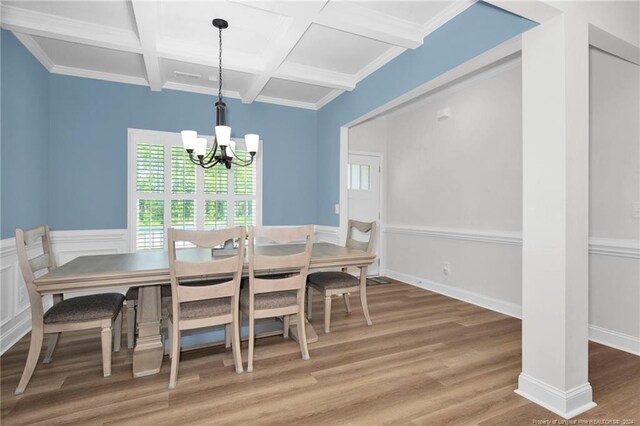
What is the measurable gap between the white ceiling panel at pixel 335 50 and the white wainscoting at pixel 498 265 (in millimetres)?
2309

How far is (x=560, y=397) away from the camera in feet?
5.89

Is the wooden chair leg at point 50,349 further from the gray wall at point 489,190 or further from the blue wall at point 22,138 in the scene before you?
the gray wall at point 489,190

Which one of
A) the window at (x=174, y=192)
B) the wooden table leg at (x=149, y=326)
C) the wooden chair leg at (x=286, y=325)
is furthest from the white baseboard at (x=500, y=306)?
the wooden table leg at (x=149, y=326)

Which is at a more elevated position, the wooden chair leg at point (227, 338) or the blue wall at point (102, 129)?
the blue wall at point (102, 129)

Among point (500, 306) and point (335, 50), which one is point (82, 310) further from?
point (500, 306)

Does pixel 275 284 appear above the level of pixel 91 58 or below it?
below

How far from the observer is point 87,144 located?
3.77 metres

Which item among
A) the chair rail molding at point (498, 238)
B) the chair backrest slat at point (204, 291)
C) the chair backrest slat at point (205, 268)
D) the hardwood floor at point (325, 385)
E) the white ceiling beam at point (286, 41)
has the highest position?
the white ceiling beam at point (286, 41)

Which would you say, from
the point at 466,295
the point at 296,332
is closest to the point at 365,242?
the point at 296,332

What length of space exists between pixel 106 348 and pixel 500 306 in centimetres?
364

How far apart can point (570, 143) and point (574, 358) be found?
1181 mm

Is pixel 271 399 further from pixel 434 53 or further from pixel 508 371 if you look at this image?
pixel 434 53

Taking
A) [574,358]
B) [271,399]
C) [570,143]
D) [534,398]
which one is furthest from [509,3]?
[271,399]

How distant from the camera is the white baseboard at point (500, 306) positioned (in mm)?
2619
